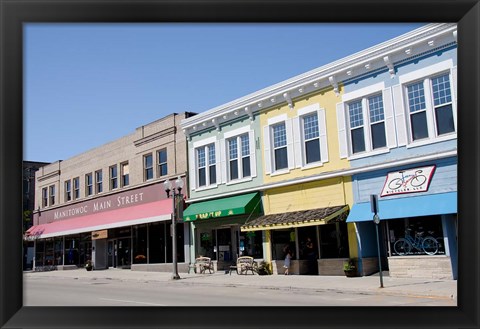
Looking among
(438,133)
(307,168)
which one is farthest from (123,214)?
(438,133)

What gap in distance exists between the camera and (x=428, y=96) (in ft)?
56.4

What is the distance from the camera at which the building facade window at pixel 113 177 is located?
3366 cm

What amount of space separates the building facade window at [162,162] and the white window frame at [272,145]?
8.03 meters

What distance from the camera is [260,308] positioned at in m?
3.96

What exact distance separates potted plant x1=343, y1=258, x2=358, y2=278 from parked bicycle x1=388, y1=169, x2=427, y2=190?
9.68ft

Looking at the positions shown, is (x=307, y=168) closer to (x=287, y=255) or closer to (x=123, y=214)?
(x=287, y=255)

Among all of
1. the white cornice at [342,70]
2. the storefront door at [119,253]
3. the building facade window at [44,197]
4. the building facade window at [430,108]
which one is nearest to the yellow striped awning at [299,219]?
the building facade window at [430,108]

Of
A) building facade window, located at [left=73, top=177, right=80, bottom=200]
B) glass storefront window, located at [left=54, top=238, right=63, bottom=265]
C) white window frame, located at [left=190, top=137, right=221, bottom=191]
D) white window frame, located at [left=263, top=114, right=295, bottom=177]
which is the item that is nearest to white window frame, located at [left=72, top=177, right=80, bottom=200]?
building facade window, located at [left=73, top=177, right=80, bottom=200]

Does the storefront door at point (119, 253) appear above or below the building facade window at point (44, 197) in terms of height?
below

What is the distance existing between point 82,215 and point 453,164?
88.1 feet

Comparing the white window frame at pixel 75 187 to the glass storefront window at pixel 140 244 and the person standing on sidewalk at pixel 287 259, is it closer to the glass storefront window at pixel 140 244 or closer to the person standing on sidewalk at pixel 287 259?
the glass storefront window at pixel 140 244
